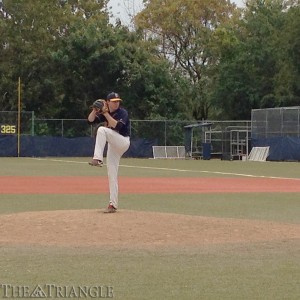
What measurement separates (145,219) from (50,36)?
5628 centimetres

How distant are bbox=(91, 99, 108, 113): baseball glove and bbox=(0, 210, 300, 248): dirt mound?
1523 mm

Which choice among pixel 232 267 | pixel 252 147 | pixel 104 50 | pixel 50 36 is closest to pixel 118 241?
pixel 232 267

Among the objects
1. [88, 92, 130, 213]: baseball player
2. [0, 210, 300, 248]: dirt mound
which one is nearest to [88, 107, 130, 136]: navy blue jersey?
[88, 92, 130, 213]: baseball player

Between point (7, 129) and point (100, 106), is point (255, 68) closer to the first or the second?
point (7, 129)

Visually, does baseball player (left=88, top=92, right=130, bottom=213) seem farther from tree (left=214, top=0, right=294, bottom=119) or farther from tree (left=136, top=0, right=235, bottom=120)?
tree (left=136, top=0, right=235, bottom=120)

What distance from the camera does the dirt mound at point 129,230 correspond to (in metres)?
10.6

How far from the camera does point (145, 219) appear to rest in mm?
11898

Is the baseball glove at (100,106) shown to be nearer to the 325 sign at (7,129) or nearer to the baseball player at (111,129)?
the baseball player at (111,129)

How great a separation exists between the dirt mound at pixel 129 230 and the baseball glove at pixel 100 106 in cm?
152

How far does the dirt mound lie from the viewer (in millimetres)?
10617

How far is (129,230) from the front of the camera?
1118 centimetres

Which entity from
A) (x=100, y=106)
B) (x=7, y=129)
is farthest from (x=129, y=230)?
(x=7, y=129)

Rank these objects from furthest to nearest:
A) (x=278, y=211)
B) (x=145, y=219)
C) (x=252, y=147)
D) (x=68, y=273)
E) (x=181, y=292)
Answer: (x=252, y=147) → (x=278, y=211) → (x=145, y=219) → (x=68, y=273) → (x=181, y=292)

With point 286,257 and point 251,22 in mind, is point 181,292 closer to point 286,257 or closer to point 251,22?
point 286,257
